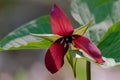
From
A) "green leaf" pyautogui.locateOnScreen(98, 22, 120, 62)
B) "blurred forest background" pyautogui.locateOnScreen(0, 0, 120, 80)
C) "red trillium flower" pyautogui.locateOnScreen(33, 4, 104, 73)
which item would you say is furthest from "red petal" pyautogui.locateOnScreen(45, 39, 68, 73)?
"blurred forest background" pyautogui.locateOnScreen(0, 0, 120, 80)

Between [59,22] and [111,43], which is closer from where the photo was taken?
[59,22]

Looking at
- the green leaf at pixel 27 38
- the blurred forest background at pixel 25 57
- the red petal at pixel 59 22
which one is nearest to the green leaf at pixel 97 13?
→ the green leaf at pixel 27 38

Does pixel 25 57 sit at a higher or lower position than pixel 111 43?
higher

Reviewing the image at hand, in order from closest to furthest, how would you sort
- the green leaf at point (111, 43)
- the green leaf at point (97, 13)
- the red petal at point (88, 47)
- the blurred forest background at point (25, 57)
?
1. the red petal at point (88, 47)
2. the green leaf at point (111, 43)
3. the green leaf at point (97, 13)
4. the blurred forest background at point (25, 57)

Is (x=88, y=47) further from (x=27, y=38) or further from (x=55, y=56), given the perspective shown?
(x=27, y=38)

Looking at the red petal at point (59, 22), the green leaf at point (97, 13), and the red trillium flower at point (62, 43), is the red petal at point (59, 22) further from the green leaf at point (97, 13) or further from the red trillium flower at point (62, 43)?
the green leaf at point (97, 13)

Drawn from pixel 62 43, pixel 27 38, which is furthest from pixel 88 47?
pixel 27 38
